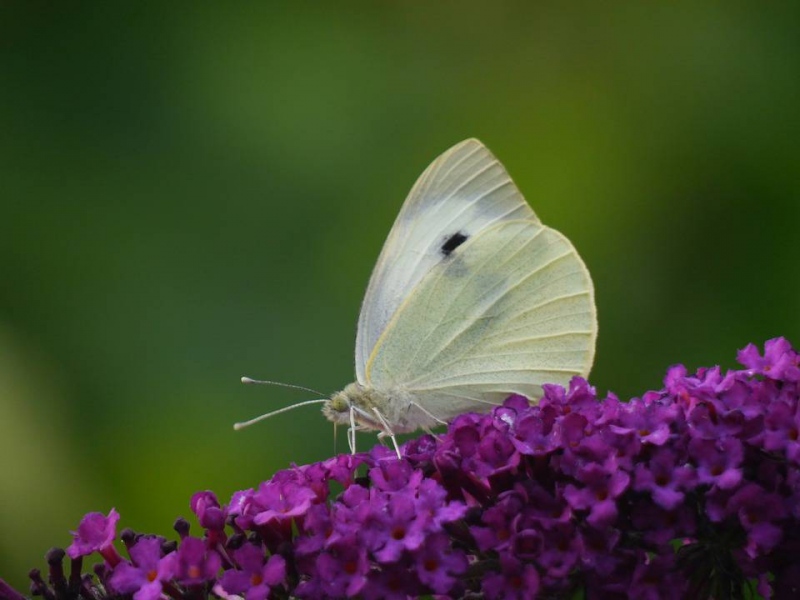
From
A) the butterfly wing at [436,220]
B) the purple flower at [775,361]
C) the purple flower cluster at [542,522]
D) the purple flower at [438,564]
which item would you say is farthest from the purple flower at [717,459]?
the butterfly wing at [436,220]

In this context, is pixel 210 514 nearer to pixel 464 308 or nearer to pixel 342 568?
pixel 342 568

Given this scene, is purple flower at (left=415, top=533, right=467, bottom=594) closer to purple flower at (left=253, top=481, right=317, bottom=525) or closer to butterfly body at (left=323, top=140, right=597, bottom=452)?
purple flower at (left=253, top=481, right=317, bottom=525)

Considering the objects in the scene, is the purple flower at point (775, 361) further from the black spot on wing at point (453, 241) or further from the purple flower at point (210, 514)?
the purple flower at point (210, 514)

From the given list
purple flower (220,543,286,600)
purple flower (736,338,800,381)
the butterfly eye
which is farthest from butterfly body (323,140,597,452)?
purple flower (220,543,286,600)

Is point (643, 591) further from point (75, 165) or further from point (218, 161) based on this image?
point (75, 165)

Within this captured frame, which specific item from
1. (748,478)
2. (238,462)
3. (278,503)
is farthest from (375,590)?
(238,462)
